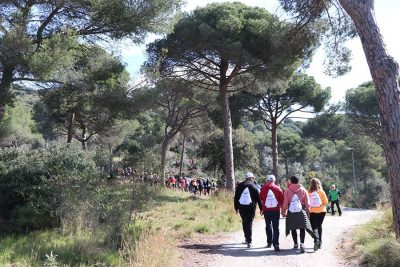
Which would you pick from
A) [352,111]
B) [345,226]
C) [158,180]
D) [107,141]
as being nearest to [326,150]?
[352,111]

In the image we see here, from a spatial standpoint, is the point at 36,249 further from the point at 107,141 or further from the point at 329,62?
the point at 107,141

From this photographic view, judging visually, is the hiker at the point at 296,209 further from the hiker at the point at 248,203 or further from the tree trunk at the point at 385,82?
the tree trunk at the point at 385,82

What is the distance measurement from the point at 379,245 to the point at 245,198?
9.07ft

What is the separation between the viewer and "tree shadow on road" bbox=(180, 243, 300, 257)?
8.05 metres

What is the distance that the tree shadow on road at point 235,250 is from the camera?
805 cm

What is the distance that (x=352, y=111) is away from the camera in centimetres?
3575

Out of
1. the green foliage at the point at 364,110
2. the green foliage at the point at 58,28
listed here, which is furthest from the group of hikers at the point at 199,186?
the green foliage at the point at 58,28

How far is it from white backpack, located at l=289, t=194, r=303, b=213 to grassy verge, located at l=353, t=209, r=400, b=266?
4.26 feet

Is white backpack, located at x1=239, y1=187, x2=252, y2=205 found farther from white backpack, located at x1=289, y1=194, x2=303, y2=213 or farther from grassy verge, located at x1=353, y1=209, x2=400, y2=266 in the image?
grassy verge, located at x1=353, y1=209, x2=400, y2=266

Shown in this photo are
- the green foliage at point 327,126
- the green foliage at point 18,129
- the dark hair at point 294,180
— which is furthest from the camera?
the green foliage at point 327,126

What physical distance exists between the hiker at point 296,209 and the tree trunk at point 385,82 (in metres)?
1.71

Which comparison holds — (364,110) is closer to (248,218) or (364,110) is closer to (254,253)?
(248,218)

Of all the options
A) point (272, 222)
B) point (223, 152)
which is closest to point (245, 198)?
point (272, 222)

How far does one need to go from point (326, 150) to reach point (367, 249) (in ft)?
195
